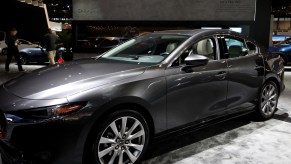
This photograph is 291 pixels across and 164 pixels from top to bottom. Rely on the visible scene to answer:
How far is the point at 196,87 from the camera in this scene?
344 centimetres

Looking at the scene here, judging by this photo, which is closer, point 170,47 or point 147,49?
point 170,47

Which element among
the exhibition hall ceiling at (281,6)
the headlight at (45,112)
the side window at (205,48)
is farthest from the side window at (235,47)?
the exhibition hall ceiling at (281,6)

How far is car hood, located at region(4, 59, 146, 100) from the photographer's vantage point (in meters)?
2.66

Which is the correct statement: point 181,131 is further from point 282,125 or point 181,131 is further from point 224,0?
point 224,0

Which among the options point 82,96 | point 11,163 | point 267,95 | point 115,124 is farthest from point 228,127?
point 11,163

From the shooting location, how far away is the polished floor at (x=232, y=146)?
3346mm

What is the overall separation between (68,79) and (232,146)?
2.08 meters

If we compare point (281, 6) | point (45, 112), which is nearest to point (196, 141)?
point (45, 112)

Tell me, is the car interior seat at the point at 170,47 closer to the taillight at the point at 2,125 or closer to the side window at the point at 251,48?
the side window at the point at 251,48

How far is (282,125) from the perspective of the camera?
4.64 meters

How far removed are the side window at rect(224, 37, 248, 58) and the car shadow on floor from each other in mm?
1037

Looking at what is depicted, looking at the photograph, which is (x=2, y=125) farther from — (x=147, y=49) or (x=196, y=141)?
(x=196, y=141)

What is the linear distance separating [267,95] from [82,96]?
125 inches

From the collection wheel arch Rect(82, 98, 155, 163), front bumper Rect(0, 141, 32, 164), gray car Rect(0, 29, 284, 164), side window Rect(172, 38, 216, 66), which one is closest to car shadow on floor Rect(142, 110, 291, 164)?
gray car Rect(0, 29, 284, 164)
